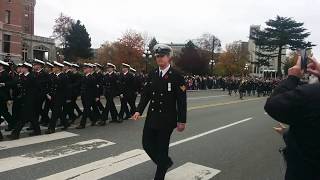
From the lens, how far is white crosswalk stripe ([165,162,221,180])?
7168 mm

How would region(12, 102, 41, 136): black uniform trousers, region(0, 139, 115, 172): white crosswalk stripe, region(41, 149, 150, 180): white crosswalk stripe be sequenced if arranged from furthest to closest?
region(12, 102, 41, 136): black uniform trousers < region(0, 139, 115, 172): white crosswalk stripe < region(41, 149, 150, 180): white crosswalk stripe


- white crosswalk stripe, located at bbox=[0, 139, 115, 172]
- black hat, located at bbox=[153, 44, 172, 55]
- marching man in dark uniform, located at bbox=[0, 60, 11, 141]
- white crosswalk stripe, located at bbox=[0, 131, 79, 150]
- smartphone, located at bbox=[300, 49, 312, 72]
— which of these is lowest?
white crosswalk stripe, located at bbox=[0, 139, 115, 172]

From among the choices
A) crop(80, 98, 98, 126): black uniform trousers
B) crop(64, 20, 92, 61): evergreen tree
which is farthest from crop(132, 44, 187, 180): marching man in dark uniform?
crop(64, 20, 92, 61): evergreen tree

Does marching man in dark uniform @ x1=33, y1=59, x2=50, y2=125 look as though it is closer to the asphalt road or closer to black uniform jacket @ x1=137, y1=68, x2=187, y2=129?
the asphalt road

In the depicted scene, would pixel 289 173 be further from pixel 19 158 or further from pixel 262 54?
pixel 262 54

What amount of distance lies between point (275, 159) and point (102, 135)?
4.25 metres

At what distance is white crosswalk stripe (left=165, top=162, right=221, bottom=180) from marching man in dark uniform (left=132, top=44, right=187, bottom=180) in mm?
818

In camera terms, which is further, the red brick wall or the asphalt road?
the red brick wall

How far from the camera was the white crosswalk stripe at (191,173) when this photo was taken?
7.17 metres

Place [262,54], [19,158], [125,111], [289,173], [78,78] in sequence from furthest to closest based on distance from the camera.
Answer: [262,54] < [125,111] < [78,78] < [19,158] < [289,173]

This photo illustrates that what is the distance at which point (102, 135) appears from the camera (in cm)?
1117

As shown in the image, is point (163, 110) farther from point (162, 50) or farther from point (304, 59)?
point (304, 59)

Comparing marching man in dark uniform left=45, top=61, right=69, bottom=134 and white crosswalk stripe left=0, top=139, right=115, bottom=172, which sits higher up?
marching man in dark uniform left=45, top=61, right=69, bottom=134

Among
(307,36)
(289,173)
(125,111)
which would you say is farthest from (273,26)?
(289,173)
